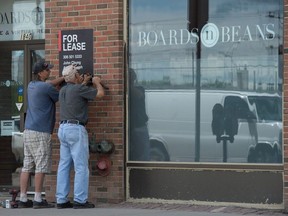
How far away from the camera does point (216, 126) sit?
8.66 metres

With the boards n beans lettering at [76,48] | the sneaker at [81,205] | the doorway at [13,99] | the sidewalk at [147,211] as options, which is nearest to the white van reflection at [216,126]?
the sidewalk at [147,211]

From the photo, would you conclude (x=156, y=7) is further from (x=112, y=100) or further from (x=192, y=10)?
(x=112, y=100)

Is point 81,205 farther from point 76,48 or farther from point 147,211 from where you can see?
point 76,48

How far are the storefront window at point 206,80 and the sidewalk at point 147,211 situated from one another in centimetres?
62

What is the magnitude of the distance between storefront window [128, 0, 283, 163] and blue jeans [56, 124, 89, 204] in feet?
2.70

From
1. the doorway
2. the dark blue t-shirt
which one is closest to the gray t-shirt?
the dark blue t-shirt

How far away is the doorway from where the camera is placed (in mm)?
10203

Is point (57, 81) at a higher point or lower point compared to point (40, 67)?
lower

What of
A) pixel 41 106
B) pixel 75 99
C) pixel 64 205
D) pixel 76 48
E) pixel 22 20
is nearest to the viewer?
pixel 75 99

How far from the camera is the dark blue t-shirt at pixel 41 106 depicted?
8750 millimetres

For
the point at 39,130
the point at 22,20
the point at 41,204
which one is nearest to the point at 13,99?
the point at 22,20

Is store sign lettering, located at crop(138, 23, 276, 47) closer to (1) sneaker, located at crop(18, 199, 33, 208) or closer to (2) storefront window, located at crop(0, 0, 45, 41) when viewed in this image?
(2) storefront window, located at crop(0, 0, 45, 41)

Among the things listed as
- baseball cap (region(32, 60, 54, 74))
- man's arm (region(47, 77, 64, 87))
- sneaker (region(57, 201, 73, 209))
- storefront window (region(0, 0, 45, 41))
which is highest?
storefront window (region(0, 0, 45, 41))

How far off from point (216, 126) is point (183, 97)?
1.93 ft
